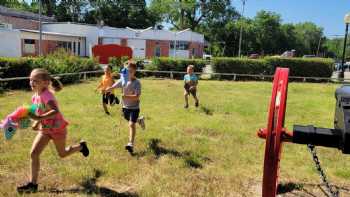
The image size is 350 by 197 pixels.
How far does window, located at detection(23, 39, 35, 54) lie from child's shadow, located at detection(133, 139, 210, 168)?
106 ft

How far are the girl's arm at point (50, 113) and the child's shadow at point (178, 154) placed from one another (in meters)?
2.34

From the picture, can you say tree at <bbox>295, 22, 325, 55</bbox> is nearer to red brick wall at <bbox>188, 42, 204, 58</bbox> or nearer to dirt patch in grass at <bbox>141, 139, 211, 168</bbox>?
red brick wall at <bbox>188, 42, 204, 58</bbox>

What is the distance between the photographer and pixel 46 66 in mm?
17734

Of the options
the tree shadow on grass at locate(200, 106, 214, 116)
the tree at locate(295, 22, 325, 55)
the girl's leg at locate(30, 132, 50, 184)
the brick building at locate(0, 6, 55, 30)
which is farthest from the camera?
the tree at locate(295, 22, 325, 55)

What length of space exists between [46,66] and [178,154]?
12.7m

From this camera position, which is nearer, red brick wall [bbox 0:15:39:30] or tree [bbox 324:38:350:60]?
red brick wall [bbox 0:15:39:30]

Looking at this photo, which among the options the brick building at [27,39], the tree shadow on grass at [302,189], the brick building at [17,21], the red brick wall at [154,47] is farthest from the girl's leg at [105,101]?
the red brick wall at [154,47]

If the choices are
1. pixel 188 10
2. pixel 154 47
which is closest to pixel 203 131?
pixel 154 47

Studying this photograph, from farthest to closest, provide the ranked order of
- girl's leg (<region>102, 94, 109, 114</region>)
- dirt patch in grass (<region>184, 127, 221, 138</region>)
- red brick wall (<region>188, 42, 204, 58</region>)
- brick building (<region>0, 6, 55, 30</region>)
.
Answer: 1. red brick wall (<region>188, 42, 204, 58</region>)
2. brick building (<region>0, 6, 55, 30</region>)
3. girl's leg (<region>102, 94, 109, 114</region>)
4. dirt patch in grass (<region>184, 127, 221, 138</region>)

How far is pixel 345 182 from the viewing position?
5.72 meters

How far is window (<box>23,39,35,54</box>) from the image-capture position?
119 ft

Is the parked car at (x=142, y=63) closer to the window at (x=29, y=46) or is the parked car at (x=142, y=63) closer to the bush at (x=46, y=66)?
the bush at (x=46, y=66)

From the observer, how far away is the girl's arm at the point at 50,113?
4.40 meters

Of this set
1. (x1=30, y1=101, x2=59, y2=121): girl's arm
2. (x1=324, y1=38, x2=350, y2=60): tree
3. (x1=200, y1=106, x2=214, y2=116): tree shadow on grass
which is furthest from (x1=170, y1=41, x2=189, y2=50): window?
(x1=324, y1=38, x2=350, y2=60): tree
